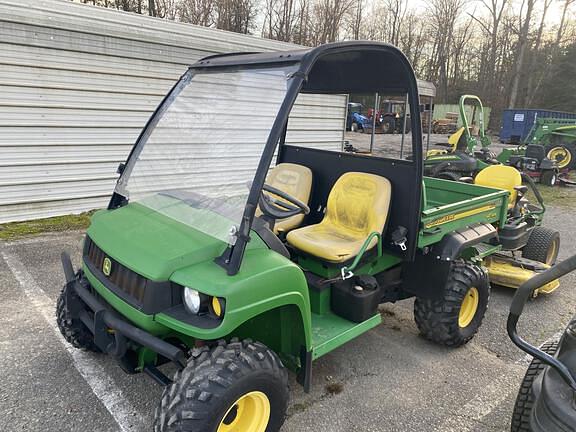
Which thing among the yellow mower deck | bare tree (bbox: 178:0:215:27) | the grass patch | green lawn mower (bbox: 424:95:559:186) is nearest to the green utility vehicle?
the yellow mower deck

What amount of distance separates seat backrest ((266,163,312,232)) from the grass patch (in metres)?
3.45

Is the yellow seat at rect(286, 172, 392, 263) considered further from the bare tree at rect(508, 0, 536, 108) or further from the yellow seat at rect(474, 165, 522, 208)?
the bare tree at rect(508, 0, 536, 108)

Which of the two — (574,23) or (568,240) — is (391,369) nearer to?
(568,240)

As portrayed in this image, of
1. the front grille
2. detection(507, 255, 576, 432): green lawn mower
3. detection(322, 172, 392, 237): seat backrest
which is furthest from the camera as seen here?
detection(322, 172, 392, 237): seat backrest

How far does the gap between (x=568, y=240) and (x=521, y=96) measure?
30584 millimetres

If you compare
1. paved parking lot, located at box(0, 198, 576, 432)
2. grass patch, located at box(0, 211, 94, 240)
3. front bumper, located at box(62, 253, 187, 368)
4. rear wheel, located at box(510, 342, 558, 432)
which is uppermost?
front bumper, located at box(62, 253, 187, 368)

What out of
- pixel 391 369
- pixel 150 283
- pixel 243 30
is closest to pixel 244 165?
pixel 150 283

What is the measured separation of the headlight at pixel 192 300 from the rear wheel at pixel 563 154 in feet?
42.9

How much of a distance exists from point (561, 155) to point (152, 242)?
538 inches

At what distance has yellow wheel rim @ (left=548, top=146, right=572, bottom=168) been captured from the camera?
12.4 meters

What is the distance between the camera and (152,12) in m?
20.3

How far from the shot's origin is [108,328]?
2.23 meters

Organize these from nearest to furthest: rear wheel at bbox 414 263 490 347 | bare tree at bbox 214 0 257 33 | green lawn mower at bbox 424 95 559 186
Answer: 1. rear wheel at bbox 414 263 490 347
2. green lawn mower at bbox 424 95 559 186
3. bare tree at bbox 214 0 257 33

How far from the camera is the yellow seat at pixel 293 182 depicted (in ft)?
11.2
